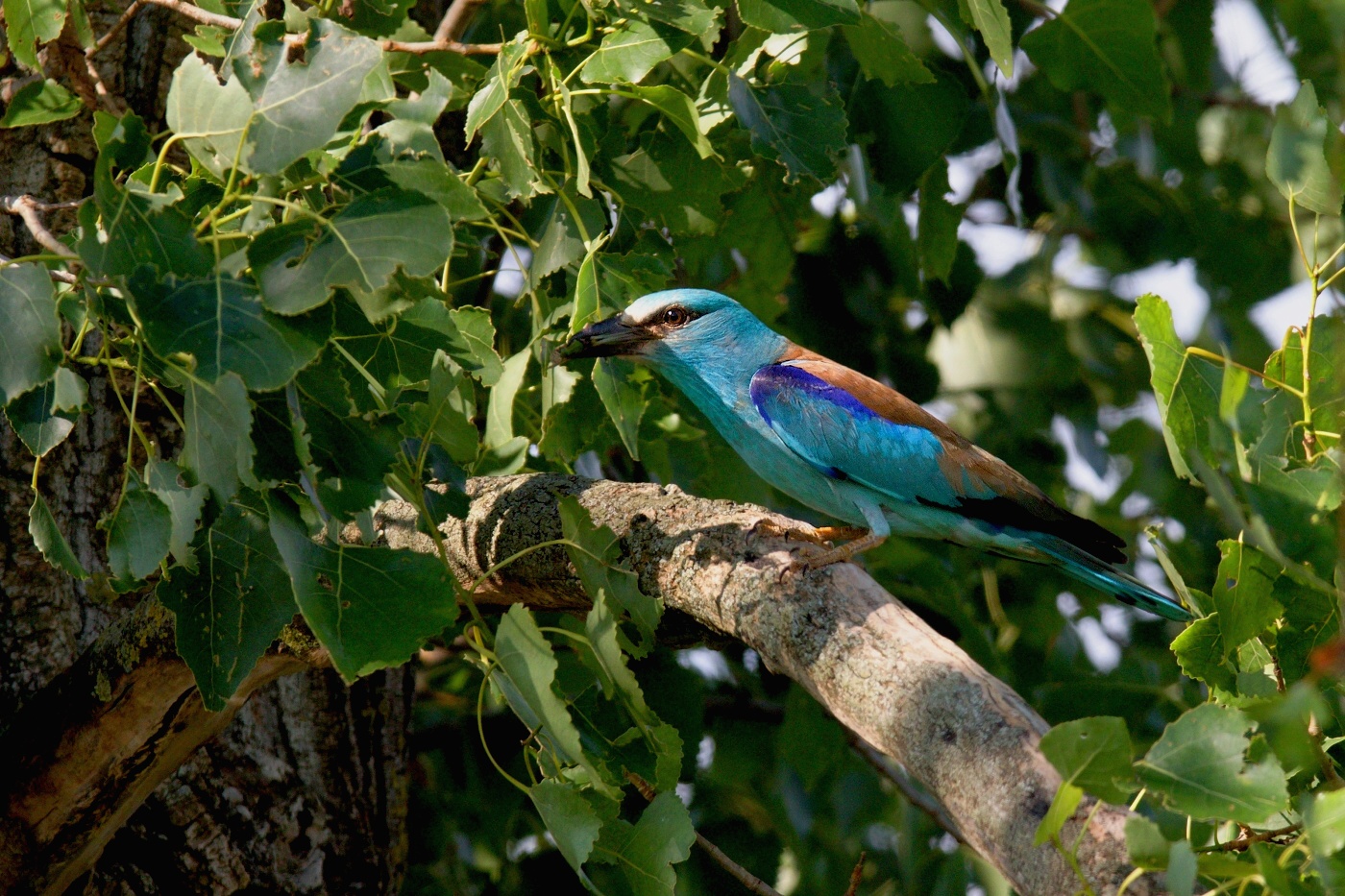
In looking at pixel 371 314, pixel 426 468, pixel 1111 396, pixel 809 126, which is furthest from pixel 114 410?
pixel 1111 396

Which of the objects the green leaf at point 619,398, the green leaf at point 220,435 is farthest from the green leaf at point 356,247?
the green leaf at point 619,398

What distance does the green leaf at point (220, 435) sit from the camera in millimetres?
1712

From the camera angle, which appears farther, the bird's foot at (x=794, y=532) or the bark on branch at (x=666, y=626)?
the bird's foot at (x=794, y=532)

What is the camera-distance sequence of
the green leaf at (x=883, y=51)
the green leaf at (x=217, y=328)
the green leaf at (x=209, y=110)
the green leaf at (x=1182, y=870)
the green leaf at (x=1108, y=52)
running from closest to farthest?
the green leaf at (x=1182, y=870), the green leaf at (x=217, y=328), the green leaf at (x=209, y=110), the green leaf at (x=883, y=51), the green leaf at (x=1108, y=52)

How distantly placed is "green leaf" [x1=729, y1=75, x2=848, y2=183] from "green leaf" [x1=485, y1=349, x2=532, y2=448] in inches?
27.1

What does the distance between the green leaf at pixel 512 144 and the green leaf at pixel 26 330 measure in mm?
913

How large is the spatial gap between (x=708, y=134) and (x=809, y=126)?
413 mm

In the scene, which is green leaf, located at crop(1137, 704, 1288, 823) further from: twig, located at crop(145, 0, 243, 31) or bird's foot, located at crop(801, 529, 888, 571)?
twig, located at crop(145, 0, 243, 31)

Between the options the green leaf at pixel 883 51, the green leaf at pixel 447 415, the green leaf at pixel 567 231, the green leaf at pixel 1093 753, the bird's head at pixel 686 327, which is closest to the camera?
the green leaf at pixel 1093 753

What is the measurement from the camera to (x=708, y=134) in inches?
119

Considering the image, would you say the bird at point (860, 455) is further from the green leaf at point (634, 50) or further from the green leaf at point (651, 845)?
the green leaf at point (651, 845)

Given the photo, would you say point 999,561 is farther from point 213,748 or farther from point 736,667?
point 213,748

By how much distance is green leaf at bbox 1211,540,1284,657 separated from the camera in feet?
6.49

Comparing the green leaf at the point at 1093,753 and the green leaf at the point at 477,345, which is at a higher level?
the green leaf at the point at 1093,753
